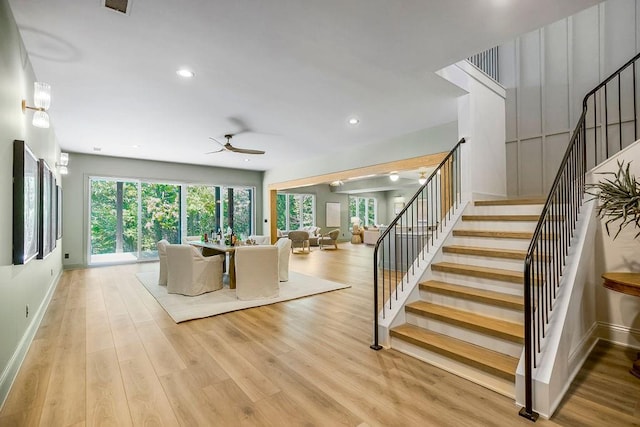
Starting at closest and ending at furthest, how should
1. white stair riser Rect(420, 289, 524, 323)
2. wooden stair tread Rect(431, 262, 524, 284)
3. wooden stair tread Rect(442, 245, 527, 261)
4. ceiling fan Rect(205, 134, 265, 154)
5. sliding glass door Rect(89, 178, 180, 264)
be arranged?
white stair riser Rect(420, 289, 524, 323) → wooden stair tread Rect(431, 262, 524, 284) → wooden stair tread Rect(442, 245, 527, 261) → ceiling fan Rect(205, 134, 265, 154) → sliding glass door Rect(89, 178, 180, 264)

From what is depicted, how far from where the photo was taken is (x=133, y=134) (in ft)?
18.5

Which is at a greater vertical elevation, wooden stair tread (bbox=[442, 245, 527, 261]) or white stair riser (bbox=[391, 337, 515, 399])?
wooden stair tread (bbox=[442, 245, 527, 261])

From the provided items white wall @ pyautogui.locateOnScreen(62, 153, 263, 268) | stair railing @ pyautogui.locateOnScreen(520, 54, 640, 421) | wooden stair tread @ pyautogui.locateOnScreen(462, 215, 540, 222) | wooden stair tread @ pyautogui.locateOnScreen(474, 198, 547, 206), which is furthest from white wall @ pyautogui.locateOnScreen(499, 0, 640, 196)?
white wall @ pyautogui.locateOnScreen(62, 153, 263, 268)

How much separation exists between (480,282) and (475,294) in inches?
10.4

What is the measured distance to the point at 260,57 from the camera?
117 inches

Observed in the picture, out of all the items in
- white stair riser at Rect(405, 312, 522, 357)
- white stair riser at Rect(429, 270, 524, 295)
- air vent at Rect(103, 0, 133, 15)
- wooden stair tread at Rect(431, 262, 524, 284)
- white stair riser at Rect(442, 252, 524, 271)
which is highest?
air vent at Rect(103, 0, 133, 15)

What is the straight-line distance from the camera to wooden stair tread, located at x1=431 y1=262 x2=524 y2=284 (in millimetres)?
2803

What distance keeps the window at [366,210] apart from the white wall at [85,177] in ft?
28.2

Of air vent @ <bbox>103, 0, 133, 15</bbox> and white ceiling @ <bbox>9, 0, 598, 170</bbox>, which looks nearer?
air vent @ <bbox>103, 0, 133, 15</bbox>

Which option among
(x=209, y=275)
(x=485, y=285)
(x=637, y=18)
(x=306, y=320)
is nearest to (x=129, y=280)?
(x=209, y=275)

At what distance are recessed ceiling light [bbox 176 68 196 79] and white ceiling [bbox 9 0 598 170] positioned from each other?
2.3 inches

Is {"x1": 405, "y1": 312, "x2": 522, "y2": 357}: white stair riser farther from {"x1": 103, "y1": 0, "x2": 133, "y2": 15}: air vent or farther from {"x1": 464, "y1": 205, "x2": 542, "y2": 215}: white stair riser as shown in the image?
{"x1": 103, "y1": 0, "x2": 133, "y2": 15}: air vent

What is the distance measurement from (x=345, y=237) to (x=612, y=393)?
12.2 meters

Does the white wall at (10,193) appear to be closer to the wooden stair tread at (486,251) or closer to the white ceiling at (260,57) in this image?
the white ceiling at (260,57)
